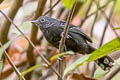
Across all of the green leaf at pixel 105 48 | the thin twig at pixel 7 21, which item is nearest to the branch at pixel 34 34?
the thin twig at pixel 7 21

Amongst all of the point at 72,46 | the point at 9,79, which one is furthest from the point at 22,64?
the point at 72,46

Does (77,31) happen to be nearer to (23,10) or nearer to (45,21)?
(45,21)

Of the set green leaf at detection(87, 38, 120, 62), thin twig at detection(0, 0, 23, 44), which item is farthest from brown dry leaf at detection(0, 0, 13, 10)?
thin twig at detection(0, 0, 23, 44)

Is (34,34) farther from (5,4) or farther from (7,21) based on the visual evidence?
(5,4)

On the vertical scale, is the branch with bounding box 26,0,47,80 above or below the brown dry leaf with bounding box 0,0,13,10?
below

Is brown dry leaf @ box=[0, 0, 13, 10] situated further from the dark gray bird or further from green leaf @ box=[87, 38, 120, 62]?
the dark gray bird

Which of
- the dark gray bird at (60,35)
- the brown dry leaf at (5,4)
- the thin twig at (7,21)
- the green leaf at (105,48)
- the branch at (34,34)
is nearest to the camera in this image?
the green leaf at (105,48)

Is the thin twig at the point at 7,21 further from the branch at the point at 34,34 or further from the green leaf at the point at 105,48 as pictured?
the green leaf at the point at 105,48

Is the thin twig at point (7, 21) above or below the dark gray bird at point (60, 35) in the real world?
above
